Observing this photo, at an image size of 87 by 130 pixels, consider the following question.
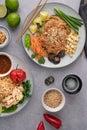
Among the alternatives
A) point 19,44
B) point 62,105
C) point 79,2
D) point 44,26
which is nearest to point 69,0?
point 79,2

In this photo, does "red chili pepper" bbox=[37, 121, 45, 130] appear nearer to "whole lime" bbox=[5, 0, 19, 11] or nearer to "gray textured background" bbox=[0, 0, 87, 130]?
"gray textured background" bbox=[0, 0, 87, 130]

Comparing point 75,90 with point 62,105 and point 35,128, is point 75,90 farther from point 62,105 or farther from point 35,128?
point 35,128

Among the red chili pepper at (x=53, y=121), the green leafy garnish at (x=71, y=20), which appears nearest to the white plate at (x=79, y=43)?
the green leafy garnish at (x=71, y=20)

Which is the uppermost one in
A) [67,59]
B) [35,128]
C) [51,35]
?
[51,35]

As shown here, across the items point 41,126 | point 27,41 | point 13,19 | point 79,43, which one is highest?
point 13,19

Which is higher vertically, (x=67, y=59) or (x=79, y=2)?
(x=79, y=2)

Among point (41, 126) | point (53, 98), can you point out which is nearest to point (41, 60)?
point (53, 98)

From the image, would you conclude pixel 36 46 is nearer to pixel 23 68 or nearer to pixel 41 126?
pixel 23 68

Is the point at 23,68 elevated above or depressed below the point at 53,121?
above

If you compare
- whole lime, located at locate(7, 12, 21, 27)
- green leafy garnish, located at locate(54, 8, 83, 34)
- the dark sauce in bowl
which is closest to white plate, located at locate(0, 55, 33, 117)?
the dark sauce in bowl
